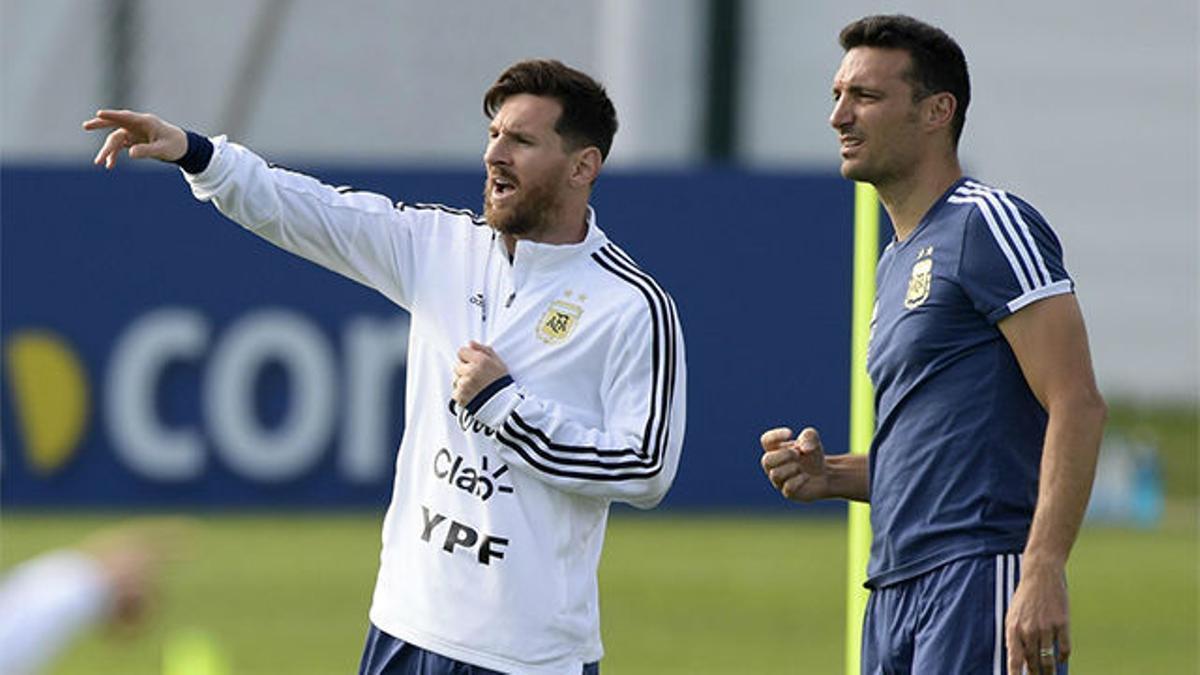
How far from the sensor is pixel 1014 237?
18.3ft

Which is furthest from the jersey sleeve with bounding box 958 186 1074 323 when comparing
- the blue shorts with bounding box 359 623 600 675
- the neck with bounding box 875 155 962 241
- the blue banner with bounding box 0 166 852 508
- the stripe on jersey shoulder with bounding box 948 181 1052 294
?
the blue banner with bounding box 0 166 852 508

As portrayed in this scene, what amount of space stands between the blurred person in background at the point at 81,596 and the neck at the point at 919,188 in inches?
99.7

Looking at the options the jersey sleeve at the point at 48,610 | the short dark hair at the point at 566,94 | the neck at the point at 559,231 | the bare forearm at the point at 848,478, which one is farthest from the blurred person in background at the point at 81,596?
the bare forearm at the point at 848,478

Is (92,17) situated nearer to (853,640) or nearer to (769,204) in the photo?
(769,204)

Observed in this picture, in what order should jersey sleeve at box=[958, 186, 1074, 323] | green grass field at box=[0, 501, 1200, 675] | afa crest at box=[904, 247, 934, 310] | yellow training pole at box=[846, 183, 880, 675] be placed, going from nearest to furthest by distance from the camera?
1. jersey sleeve at box=[958, 186, 1074, 323]
2. afa crest at box=[904, 247, 934, 310]
3. yellow training pole at box=[846, 183, 880, 675]
4. green grass field at box=[0, 501, 1200, 675]

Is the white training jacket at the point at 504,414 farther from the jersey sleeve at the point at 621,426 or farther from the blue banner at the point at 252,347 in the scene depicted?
the blue banner at the point at 252,347

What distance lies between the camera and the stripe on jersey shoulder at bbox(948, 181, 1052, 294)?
552 centimetres

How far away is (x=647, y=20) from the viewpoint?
1844 cm

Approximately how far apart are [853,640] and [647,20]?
11.4 m

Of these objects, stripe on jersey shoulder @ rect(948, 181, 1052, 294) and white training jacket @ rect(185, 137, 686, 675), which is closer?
stripe on jersey shoulder @ rect(948, 181, 1052, 294)

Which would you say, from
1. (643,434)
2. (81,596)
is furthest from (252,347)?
(81,596)

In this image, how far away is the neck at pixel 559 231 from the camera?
6031mm

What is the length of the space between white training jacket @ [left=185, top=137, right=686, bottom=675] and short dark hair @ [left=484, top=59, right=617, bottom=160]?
230 millimetres

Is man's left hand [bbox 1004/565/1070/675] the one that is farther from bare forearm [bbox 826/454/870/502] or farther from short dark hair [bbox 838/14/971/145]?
short dark hair [bbox 838/14/971/145]
